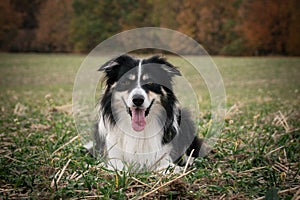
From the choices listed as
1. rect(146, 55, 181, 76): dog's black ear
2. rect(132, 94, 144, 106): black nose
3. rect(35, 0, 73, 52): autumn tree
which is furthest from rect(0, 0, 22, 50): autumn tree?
rect(132, 94, 144, 106): black nose

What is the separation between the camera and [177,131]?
4.20 metres

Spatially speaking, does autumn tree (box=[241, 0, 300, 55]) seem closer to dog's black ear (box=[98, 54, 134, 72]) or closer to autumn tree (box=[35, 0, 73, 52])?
autumn tree (box=[35, 0, 73, 52])

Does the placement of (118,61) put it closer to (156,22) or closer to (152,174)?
(152,174)

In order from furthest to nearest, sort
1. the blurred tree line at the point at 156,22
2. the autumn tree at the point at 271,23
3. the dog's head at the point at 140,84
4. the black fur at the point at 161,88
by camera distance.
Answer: the blurred tree line at the point at 156,22
the autumn tree at the point at 271,23
the black fur at the point at 161,88
the dog's head at the point at 140,84

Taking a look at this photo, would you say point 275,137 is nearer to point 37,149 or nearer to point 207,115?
point 207,115

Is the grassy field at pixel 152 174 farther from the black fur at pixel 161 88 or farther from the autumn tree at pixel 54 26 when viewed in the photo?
the autumn tree at pixel 54 26

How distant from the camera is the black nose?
3730 millimetres

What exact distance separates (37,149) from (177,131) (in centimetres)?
183

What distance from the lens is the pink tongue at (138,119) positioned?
3957 mm

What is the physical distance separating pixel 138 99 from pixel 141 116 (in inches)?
12.2

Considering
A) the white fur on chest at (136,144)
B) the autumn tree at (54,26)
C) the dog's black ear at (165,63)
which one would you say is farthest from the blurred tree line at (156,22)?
the white fur on chest at (136,144)

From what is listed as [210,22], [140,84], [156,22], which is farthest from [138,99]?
[156,22]

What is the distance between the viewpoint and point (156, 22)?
33.7m

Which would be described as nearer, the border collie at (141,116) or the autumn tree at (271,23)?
the border collie at (141,116)
